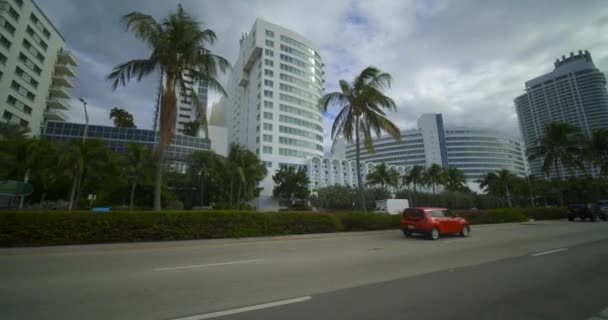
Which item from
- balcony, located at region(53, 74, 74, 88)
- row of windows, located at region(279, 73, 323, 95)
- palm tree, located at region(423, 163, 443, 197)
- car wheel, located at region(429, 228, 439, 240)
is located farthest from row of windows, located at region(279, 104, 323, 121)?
car wheel, located at region(429, 228, 439, 240)

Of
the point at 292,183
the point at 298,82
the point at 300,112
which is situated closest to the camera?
the point at 292,183

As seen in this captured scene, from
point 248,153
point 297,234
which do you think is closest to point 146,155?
point 248,153

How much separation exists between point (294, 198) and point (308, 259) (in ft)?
151

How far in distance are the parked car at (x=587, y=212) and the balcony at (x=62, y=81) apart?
282 ft

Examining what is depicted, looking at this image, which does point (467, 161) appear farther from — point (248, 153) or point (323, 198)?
point (248, 153)

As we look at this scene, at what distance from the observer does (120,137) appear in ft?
169

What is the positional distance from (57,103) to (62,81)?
5.37m

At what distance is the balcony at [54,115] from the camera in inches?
1961

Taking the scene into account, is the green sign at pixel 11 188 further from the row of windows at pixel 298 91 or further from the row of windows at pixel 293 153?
the row of windows at pixel 298 91

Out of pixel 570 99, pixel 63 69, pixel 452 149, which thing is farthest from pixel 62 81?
pixel 452 149

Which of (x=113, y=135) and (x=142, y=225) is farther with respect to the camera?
(x=113, y=135)

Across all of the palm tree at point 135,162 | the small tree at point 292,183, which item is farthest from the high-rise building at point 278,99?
the palm tree at point 135,162

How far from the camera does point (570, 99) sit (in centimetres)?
5331

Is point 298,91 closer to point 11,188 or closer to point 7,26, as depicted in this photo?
point 7,26
